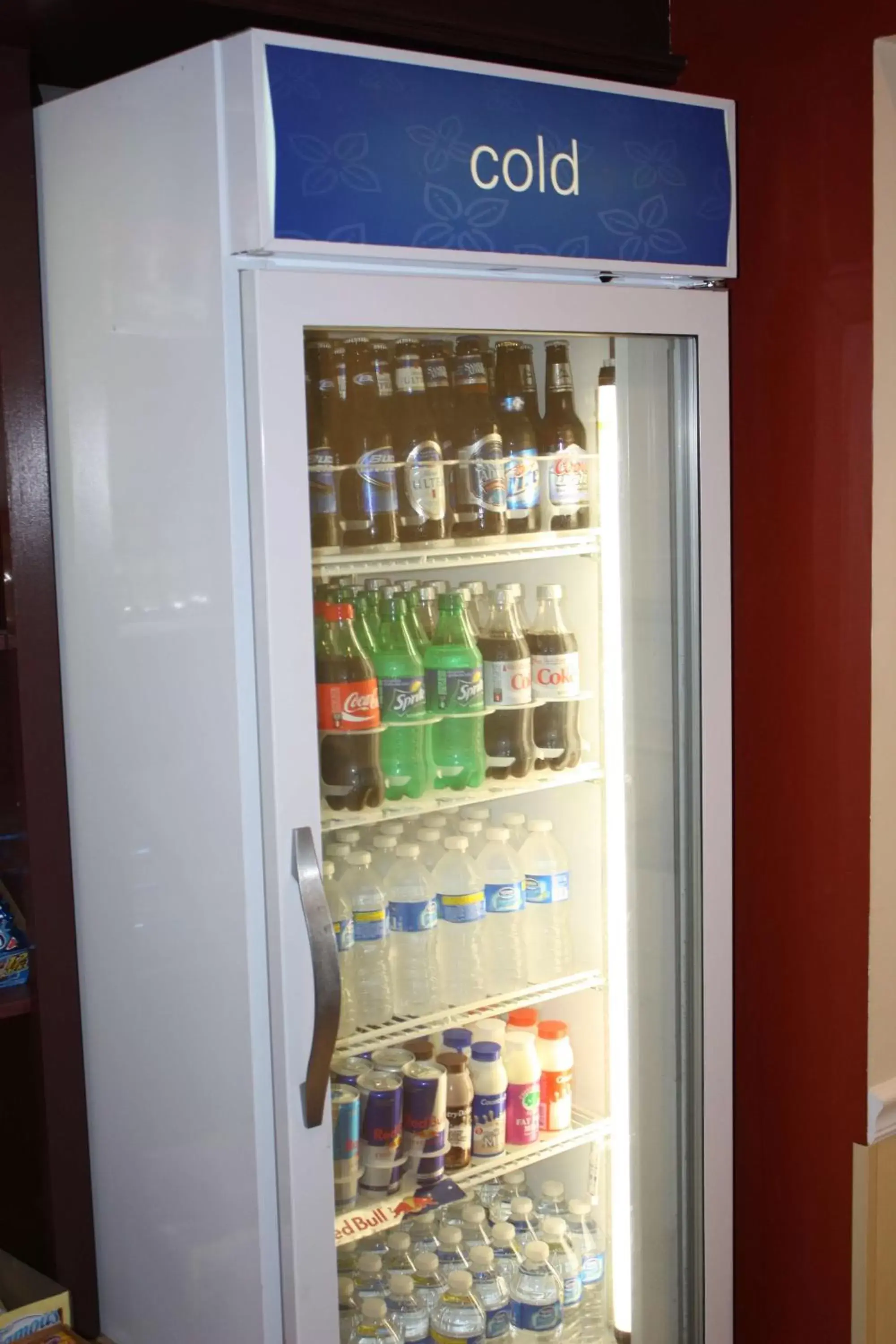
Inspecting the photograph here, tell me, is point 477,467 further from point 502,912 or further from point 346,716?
point 502,912

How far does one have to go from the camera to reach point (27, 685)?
2.01 meters

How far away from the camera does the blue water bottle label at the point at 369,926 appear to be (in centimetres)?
209

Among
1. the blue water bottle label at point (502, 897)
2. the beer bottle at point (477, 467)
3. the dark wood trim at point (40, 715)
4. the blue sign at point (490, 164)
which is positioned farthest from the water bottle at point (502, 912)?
the blue sign at point (490, 164)

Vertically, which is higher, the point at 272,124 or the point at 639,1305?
the point at 272,124

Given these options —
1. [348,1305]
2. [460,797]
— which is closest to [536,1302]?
[348,1305]

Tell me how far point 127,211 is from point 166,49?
1.06ft

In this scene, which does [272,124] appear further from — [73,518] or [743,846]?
[743,846]

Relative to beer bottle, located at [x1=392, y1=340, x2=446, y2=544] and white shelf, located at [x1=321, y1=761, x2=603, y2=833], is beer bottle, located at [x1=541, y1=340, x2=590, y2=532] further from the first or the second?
white shelf, located at [x1=321, y1=761, x2=603, y2=833]

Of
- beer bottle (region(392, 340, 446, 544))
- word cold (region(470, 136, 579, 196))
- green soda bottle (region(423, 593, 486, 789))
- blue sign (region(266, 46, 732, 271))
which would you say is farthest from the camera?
green soda bottle (region(423, 593, 486, 789))

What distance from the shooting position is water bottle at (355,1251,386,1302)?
2182 millimetres

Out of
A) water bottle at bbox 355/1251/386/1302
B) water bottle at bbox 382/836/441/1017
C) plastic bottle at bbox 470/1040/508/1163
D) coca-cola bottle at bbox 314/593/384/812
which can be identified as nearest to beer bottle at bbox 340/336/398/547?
coca-cola bottle at bbox 314/593/384/812

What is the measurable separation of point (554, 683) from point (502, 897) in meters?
0.37

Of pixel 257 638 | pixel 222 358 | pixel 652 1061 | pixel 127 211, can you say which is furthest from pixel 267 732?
pixel 652 1061

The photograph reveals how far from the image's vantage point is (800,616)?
2.23m
